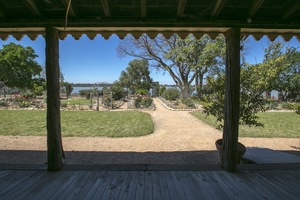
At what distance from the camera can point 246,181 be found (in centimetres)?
337

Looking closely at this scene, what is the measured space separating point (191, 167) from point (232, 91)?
143 cm

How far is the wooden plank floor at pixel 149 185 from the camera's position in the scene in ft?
9.53

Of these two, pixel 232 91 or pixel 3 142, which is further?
pixel 3 142

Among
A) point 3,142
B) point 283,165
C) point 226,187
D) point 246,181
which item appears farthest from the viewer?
point 3,142
